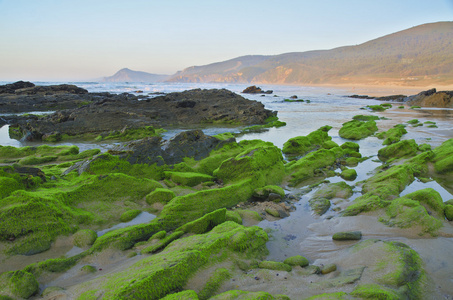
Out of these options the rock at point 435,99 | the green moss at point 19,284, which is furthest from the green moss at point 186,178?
the rock at point 435,99

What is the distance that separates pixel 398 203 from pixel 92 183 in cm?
607

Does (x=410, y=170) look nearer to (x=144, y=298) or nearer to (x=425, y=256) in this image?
(x=425, y=256)

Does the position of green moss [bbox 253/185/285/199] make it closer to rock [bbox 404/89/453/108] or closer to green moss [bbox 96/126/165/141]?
green moss [bbox 96/126/165/141]

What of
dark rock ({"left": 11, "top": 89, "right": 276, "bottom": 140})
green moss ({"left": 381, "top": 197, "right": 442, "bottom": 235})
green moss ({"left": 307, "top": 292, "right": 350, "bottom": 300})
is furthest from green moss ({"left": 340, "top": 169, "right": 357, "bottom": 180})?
dark rock ({"left": 11, "top": 89, "right": 276, "bottom": 140})

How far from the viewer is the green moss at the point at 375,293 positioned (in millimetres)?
2479

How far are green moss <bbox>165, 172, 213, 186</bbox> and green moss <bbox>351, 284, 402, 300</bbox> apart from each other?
4.54 m

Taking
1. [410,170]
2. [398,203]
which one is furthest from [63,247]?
[410,170]

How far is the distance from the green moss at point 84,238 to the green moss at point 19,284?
0.96 m

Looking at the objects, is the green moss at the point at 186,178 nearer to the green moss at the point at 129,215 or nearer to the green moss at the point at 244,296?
the green moss at the point at 129,215

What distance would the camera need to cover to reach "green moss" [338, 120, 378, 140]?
1293 cm

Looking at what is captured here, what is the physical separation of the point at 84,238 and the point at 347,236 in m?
4.17

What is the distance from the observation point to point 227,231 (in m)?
3.87

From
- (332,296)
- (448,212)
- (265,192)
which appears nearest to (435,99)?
(448,212)

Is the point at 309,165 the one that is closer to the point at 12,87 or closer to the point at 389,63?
the point at 12,87
